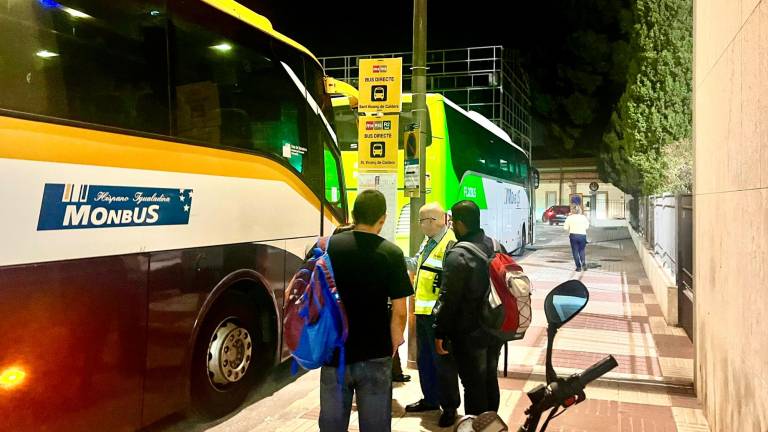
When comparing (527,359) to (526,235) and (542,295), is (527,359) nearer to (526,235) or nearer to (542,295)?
(542,295)

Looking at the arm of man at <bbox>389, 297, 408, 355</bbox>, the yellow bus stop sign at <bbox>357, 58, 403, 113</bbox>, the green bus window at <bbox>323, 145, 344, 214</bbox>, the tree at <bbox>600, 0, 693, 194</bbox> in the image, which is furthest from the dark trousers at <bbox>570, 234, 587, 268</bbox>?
the arm of man at <bbox>389, 297, 408, 355</bbox>

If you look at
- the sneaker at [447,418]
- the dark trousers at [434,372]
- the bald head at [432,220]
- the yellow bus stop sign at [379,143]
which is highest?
the yellow bus stop sign at [379,143]

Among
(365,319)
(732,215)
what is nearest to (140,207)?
(365,319)

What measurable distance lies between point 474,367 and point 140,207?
265 cm

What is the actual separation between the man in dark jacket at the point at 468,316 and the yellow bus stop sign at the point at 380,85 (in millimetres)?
2479

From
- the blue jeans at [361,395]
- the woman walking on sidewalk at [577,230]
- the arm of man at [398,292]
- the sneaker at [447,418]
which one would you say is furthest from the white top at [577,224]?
the blue jeans at [361,395]

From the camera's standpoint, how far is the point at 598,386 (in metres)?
6.11

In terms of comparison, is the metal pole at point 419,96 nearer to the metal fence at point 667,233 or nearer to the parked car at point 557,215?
the metal fence at point 667,233

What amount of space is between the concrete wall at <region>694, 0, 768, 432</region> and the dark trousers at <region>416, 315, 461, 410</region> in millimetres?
1905

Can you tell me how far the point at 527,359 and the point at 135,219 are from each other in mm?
4715

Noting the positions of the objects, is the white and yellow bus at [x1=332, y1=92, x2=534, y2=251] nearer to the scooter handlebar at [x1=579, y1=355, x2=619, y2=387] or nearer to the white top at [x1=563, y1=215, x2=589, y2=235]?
the white top at [x1=563, y1=215, x2=589, y2=235]

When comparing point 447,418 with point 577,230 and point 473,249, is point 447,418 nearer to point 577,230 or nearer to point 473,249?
point 473,249

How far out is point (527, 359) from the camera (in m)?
7.16

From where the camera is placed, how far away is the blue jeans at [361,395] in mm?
3182
